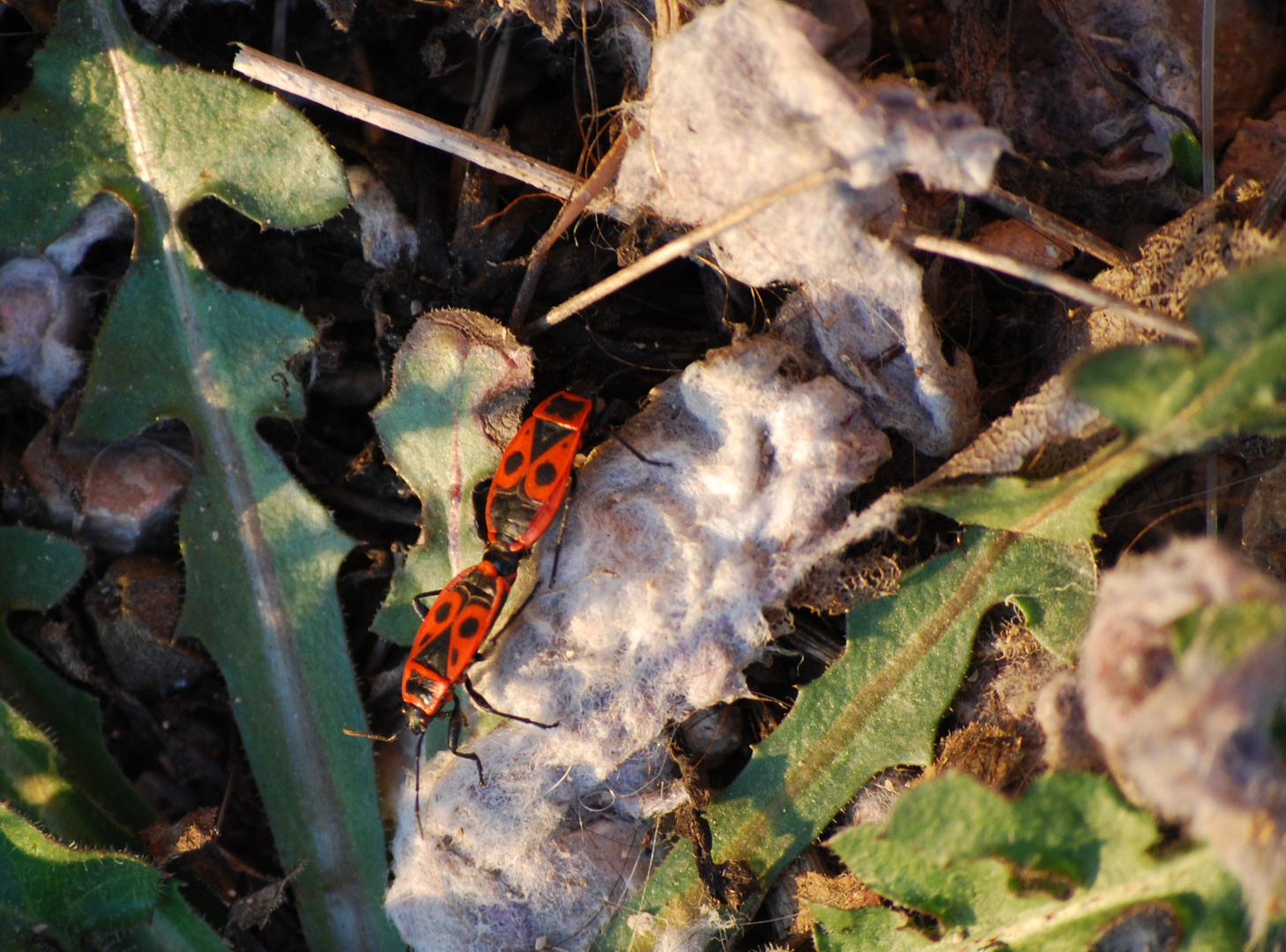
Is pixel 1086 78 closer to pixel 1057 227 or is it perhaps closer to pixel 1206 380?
pixel 1057 227

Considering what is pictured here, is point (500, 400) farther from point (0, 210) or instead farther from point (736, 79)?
point (0, 210)

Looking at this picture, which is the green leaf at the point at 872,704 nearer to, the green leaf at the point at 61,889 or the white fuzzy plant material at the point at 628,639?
the white fuzzy plant material at the point at 628,639

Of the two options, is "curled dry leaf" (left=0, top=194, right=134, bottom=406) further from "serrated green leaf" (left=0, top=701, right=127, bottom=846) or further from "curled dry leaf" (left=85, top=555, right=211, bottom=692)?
"serrated green leaf" (left=0, top=701, right=127, bottom=846)

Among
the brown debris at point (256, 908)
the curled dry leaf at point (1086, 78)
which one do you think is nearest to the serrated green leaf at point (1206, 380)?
the curled dry leaf at point (1086, 78)

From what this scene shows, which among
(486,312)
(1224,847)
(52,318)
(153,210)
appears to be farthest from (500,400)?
(1224,847)

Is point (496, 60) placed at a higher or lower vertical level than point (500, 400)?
higher
